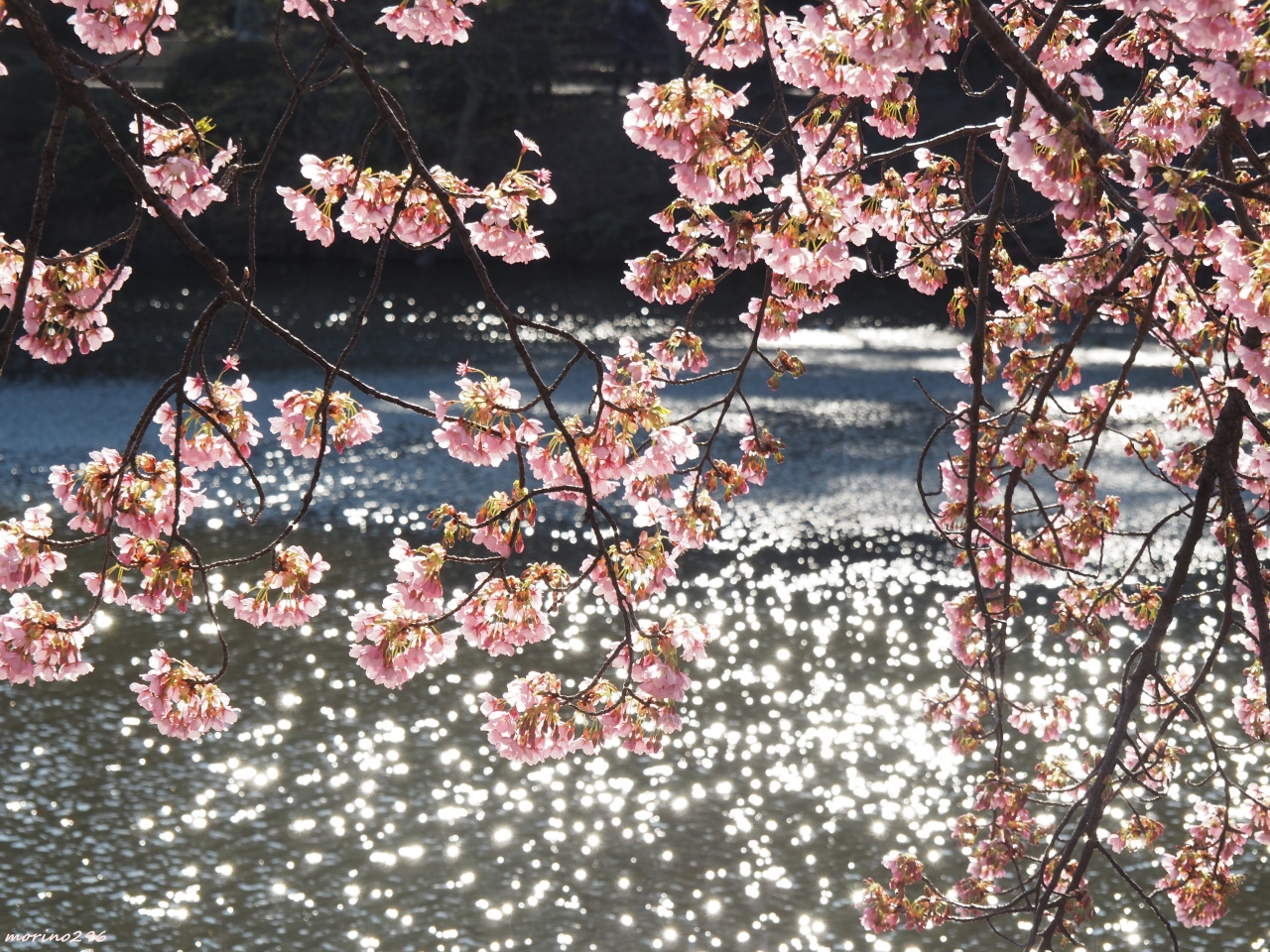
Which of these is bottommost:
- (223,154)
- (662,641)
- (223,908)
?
(662,641)

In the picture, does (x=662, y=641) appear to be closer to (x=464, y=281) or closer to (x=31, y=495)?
(x=31, y=495)

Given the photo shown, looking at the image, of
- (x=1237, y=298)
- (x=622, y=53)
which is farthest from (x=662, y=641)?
(x=622, y=53)

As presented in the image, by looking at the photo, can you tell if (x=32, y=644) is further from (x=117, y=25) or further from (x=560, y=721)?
(x=117, y=25)

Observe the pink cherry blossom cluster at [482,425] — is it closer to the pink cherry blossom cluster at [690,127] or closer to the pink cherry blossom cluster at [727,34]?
the pink cherry blossom cluster at [690,127]

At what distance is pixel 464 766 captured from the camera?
234 inches

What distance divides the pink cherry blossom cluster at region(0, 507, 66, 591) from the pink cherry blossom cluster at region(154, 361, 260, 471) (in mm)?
292

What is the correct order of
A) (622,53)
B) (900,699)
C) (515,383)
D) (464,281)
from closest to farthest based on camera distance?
(900,699)
(515,383)
(464,281)
(622,53)

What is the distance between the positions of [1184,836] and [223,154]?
4.74 m

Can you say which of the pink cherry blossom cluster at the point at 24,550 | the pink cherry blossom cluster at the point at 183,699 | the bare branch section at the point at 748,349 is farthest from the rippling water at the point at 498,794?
the pink cherry blossom cluster at the point at 24,550

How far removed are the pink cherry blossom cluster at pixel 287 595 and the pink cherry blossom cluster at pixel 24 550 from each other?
0.36 m

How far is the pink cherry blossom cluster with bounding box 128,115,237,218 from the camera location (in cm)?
260

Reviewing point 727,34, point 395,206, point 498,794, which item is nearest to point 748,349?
point 727,34

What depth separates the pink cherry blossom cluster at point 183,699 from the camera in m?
2.62

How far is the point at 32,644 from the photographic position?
261 cm
